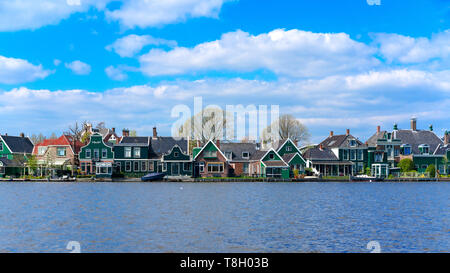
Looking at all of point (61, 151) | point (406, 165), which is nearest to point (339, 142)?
point (406, 165)

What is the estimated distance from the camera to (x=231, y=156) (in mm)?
94312

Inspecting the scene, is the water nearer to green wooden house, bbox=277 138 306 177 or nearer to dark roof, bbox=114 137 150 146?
green wooden house, bbox=277 138 306 177

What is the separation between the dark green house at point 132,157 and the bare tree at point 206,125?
17.5 meters

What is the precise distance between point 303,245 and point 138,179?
6674cm

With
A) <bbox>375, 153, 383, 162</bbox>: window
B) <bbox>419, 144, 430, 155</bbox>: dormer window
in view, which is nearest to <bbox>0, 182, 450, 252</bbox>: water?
<bbox>375, 153, 383, 162</bbox>: window

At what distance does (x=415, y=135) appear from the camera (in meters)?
103

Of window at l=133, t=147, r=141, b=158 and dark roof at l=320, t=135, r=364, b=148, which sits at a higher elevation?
dark roof at l=320, t=135, r=364, b=148

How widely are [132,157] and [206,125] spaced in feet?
71.9

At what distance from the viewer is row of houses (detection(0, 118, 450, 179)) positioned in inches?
3548

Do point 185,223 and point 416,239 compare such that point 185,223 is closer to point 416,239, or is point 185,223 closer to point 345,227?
point 345,227

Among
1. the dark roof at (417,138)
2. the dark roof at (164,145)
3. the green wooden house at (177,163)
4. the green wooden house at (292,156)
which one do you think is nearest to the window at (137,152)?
the dark roof at (164,145)

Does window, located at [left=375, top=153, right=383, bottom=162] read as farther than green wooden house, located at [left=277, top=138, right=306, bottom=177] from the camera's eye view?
Yes

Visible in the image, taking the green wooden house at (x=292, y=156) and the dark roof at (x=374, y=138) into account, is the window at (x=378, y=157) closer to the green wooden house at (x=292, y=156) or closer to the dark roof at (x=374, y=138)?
the dark roof at (x=374, y=138)
